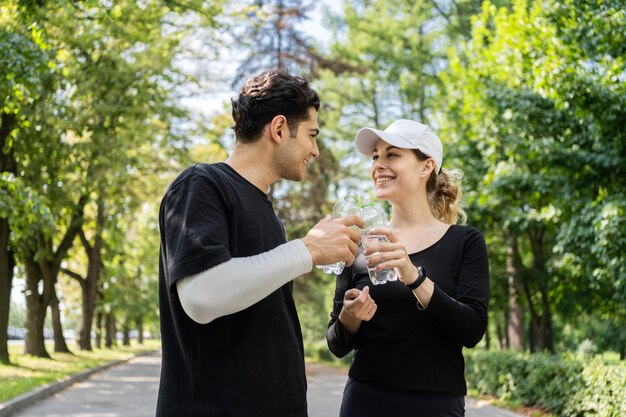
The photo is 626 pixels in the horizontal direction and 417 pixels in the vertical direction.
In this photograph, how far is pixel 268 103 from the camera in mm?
2574

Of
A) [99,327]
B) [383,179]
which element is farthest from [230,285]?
[99,327]

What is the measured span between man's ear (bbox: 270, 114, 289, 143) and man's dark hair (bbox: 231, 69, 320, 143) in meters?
0.02

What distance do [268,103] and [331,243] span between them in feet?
1.70

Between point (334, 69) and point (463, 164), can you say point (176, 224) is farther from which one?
point (334, 69)

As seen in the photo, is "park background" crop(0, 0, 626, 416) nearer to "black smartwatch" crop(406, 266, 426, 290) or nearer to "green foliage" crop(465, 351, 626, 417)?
"green foliage" crop(465, 351, 626, 417)

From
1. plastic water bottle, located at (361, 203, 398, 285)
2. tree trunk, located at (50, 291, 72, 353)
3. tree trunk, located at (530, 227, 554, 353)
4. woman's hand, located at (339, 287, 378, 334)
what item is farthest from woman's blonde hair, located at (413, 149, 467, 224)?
tree trunk, located at (50, 291, 72, 353)

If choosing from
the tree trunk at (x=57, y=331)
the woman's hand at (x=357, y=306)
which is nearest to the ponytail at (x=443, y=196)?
the woman's hand at (x=357, y=306)

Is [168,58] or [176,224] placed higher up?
[168,58]

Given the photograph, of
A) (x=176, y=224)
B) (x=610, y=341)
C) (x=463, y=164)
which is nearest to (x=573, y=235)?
(x=463, y=164)

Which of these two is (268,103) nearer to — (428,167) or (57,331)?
(428,167)

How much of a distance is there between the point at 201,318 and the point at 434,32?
103 ft

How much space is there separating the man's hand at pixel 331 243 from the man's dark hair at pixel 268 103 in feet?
1.22

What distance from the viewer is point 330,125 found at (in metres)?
34.8

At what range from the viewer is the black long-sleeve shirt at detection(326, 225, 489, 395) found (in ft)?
10.1
